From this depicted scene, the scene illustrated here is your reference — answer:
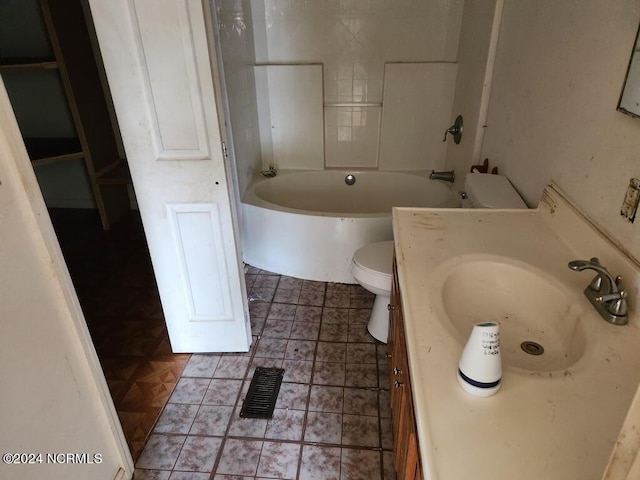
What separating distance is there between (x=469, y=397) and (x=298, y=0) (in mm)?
2875

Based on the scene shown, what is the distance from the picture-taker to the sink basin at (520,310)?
0.97 meters

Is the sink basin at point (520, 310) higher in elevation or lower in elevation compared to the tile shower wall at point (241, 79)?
lower

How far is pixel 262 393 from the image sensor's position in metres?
1.83

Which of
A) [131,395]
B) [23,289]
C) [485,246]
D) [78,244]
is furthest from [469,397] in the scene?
[78,244]

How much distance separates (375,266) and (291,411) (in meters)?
0.74

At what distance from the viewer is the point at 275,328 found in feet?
7.29

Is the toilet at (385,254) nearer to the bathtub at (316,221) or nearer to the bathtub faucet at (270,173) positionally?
the bathtub at (316,221)

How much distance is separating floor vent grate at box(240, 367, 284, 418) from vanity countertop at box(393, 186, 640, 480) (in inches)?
38.6

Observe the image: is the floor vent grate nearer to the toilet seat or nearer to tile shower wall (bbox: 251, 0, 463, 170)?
the toilet seat

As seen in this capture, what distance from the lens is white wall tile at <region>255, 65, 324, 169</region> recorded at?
3037 mm

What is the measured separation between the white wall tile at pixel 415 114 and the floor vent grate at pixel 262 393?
6.46 feet

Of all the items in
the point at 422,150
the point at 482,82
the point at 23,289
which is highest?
the point at 482,82

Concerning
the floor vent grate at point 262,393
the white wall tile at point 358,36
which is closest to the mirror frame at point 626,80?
the floor vent grate at point 262,393

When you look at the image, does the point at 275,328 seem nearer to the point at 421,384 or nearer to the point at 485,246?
the point at 485,246
